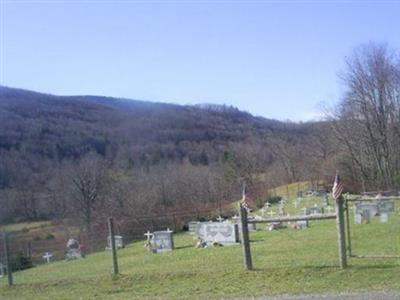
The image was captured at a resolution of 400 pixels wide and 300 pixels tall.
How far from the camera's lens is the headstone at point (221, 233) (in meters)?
24.2

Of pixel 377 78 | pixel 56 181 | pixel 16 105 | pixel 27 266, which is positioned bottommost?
pixel 27 266

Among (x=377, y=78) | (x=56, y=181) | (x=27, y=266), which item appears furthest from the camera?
(x=56, y=181)

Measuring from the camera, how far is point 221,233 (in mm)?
24703

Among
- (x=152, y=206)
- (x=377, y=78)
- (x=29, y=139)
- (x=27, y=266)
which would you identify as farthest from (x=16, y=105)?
(x=27, y=266)

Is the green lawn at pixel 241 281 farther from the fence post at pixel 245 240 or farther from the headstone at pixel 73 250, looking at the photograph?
the headstone at pixel 73 250

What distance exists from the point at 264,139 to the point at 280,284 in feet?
402

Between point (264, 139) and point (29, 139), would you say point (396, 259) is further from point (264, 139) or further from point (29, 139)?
point (264, 139)

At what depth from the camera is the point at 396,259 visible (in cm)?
1305

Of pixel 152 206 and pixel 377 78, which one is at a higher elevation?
pixel 377 78

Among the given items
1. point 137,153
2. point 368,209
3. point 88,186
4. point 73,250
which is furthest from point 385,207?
point 137,153

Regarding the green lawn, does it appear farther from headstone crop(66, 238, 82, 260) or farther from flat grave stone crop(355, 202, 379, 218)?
headstone crop(66, 238, 82, 260)

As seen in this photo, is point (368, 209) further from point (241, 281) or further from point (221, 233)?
point (241, 281)

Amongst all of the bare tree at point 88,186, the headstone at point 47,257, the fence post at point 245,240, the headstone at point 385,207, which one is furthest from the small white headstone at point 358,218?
the bare tree at point 88,186

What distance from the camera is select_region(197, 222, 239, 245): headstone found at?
79.3 feet
